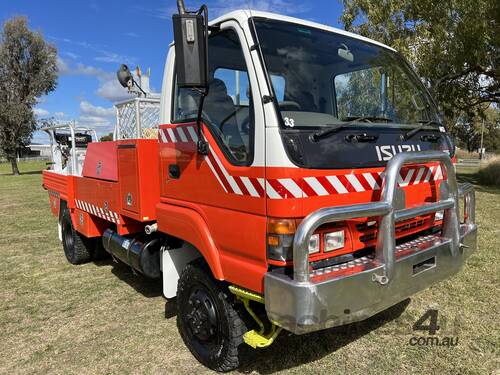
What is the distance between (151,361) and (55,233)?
5.82 metres

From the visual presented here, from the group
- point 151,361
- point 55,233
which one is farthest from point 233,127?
point 55,233

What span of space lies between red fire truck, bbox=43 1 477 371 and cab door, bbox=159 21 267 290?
10 millimetres

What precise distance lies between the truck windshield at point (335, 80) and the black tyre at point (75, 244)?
4.05 m

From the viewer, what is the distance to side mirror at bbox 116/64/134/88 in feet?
13.9

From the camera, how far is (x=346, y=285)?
2271 mm

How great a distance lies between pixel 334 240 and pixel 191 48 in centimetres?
138

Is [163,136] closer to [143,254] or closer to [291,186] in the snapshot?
[143,254]

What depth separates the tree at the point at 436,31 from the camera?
11.6m

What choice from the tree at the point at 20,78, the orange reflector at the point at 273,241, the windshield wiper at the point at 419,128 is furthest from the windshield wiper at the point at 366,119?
the tree at the point at 20,78

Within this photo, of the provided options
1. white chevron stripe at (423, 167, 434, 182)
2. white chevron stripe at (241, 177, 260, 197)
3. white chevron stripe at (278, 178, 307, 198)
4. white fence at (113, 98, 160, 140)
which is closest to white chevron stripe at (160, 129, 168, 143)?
white fence at (113, 98, 160, 140)

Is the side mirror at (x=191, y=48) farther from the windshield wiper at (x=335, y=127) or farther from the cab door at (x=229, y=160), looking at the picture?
the windshield wiper at (x=335, y=127)

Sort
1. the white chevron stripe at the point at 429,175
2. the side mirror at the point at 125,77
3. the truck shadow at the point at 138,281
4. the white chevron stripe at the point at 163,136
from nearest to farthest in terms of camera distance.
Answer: the white chevron stripe at the point at 429,175, the white chevron stripe at the point at 163,136, the side mirror at the point at 125,77, the truck shadow at the point at 138,281

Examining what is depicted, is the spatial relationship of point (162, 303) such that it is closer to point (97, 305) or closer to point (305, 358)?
point (97, 305)

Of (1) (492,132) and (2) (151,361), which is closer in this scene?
(2) (151,361)
